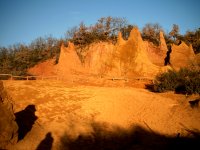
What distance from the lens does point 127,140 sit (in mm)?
13922

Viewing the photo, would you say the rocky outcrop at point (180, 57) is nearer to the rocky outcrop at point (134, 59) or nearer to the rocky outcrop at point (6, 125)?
the rocky outcrop at point (134, 59)

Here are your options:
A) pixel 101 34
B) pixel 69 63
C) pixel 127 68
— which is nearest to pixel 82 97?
pixel 127 68

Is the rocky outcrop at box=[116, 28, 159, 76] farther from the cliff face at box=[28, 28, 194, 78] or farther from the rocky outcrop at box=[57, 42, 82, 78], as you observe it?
the rocky outcrop at box=[57, 42, 82, 78]

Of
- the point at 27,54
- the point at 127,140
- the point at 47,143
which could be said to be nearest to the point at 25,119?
the point at 47,143

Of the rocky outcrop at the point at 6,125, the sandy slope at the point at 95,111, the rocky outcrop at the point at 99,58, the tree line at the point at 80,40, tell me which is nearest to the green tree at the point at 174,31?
the tree line at the point at 80,40

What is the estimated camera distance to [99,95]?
68.6 feet

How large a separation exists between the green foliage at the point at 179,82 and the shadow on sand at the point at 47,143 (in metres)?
12.4

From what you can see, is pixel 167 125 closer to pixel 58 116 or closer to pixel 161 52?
pixel 58 116

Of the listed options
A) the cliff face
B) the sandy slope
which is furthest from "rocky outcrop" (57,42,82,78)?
the sandy slope

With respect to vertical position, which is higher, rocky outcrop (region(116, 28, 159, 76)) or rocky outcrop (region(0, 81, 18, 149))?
rocky outcrop (region(116, 28, 159, 76))

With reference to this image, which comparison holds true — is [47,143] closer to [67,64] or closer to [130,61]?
[130,61]

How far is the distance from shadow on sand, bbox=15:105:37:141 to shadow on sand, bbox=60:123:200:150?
200 cm

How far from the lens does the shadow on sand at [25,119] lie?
13306 mm

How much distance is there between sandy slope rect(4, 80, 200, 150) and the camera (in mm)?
14500
